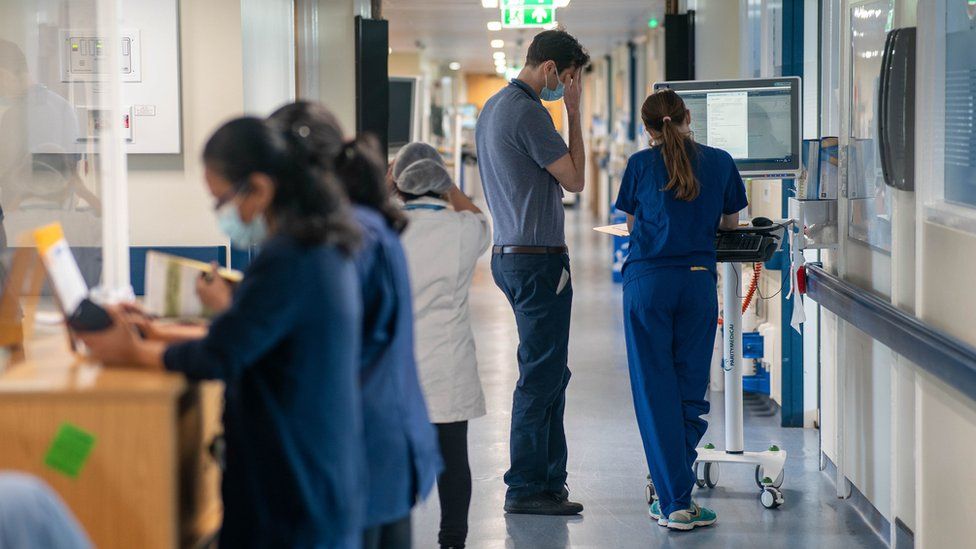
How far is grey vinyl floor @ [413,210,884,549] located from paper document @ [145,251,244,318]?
1757 millimetres

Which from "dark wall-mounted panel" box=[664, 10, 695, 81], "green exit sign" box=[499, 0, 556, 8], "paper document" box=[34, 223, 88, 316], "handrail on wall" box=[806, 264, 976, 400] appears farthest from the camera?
"green exit sign" box=[499, 0, 556, 8]

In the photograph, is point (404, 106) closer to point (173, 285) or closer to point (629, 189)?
point (629, 189)

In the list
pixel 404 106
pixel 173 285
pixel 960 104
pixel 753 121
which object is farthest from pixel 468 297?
pixel 404 106

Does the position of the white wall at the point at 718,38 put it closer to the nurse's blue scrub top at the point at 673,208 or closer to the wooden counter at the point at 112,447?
the nurse's blue scrub top at the point at 673,208

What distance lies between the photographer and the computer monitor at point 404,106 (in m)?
10.8

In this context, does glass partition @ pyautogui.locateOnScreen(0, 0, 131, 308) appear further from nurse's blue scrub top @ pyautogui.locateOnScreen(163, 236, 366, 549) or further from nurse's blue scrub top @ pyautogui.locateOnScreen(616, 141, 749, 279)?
nurse's blue scrub top @ pyautogui.locateOnScreen(163, 236, 366, 549)

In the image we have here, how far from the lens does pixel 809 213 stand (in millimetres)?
4633

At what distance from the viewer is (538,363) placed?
14.1 feet

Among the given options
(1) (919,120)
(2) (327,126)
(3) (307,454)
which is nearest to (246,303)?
(3) (307,454)

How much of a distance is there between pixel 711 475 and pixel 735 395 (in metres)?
0.34

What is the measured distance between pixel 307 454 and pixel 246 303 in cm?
27

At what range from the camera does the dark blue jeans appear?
4.25 m

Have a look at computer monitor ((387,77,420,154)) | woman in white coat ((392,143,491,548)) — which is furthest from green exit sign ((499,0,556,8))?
woman in white coat ((392,143,491,548))

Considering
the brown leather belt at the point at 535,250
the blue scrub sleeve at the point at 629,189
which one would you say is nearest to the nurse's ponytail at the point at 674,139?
the blue scrub sleeve at the point at 629,189
